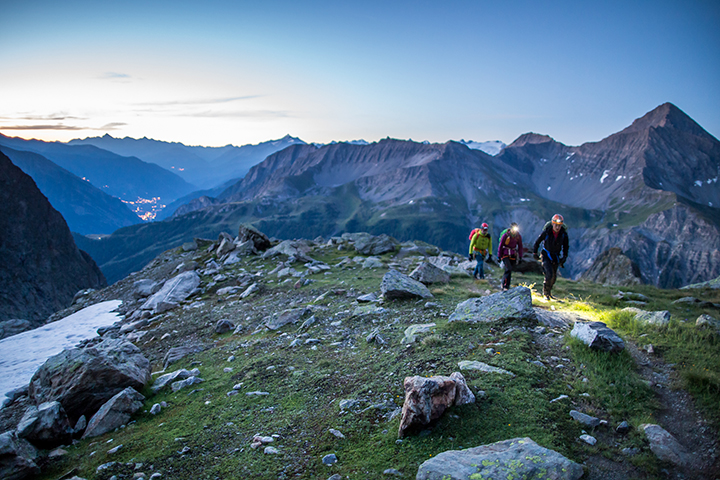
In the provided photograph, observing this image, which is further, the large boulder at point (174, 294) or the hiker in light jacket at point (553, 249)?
the large boulder at point (174, 294)

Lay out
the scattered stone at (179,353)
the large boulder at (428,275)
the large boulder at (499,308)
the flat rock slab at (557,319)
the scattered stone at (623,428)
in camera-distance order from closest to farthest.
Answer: the scattered stone at (623,428) → the flat rock slab at (557,319) → the large boulder at (499,308) → the scattered stone at (179,353) → the large boulder at (428,275)

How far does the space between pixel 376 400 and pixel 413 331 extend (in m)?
3.92

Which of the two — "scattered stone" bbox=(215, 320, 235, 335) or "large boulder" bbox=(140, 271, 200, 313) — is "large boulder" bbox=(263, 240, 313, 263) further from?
"scattered stone" bbox=(215, 320, 235, 335)

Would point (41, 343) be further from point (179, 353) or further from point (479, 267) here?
point (479, 267)

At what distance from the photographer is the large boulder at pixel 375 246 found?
33.8 m

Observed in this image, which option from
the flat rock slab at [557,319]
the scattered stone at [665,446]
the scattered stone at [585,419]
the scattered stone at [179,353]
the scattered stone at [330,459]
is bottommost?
the scattered stone at [179,353]

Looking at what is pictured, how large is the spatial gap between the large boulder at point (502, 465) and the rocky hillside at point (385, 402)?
0.03m

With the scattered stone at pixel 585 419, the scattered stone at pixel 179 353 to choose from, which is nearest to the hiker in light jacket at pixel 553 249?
the scattered stone at pixel 585 419

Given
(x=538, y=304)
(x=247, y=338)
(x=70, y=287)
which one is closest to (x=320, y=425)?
(x=247, y=338)

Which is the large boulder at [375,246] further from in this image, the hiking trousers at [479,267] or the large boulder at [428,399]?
the large boulder at [428,399]

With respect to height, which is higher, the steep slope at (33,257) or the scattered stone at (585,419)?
the scattered stone at (585,419)

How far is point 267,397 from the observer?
8.87 m

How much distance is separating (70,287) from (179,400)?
13513cm

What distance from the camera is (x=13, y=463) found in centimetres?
676
